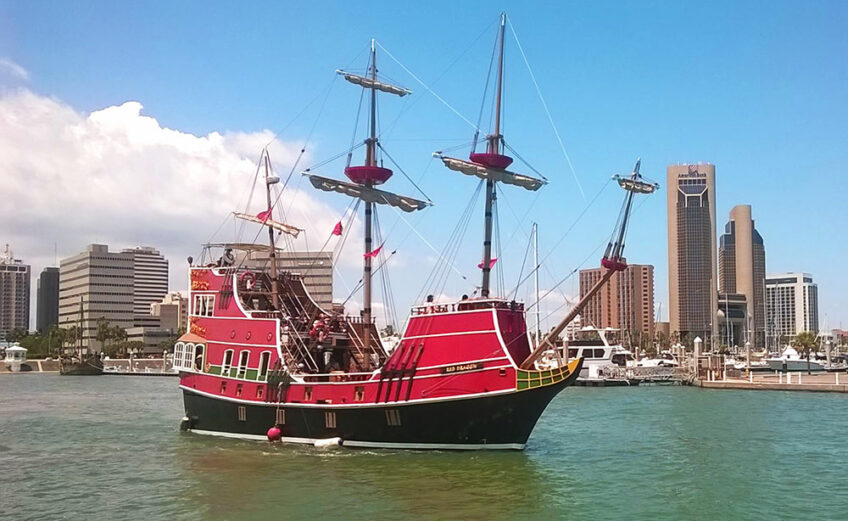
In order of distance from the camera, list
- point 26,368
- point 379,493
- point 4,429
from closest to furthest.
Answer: point 379,493
point 4,429
point 26,368

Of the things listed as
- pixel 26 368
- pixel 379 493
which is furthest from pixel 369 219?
pixel 26 368

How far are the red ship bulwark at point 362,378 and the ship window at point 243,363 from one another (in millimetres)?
47

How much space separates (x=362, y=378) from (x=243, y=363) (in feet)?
23.5

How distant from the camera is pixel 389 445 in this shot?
1396 inches

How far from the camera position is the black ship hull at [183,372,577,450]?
33.8m

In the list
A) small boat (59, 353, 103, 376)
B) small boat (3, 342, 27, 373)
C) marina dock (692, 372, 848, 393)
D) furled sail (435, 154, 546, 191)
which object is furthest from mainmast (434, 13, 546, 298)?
small boat (3, 342, 27, 373)

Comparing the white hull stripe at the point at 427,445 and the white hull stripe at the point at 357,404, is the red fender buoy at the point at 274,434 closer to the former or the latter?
the white hull stripe at the point at 427,445

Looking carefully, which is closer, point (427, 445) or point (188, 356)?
point (427, 445)

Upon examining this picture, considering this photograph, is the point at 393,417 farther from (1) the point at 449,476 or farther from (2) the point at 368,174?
(2) the point at 368,174

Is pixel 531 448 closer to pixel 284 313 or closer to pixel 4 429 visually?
pixel 284 313

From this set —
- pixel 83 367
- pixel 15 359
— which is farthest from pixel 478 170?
pixel 15 359

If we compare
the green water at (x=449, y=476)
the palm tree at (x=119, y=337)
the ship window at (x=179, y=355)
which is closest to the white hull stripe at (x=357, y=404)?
the green water at (x=449, y=476)

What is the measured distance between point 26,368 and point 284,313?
139 meters

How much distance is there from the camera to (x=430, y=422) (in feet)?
113
